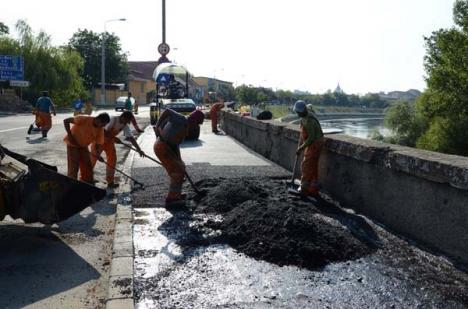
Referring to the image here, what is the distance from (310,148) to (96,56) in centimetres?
6268

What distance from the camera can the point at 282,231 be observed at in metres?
4.83

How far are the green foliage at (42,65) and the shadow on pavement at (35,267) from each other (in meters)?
38.6

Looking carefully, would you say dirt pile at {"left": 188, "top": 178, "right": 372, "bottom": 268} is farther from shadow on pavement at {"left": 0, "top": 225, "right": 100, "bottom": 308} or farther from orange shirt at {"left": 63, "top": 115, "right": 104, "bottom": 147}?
orange shirt at {"left": 63, "top": 115, "right": 104, "bottom": 147}

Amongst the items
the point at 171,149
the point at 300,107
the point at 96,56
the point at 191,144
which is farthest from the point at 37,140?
the point at 96,56

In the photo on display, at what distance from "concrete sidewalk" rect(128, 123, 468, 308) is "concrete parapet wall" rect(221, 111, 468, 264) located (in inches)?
9.3

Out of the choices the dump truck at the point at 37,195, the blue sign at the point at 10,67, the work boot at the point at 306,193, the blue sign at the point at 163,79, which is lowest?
the work boot at the point at 306,193

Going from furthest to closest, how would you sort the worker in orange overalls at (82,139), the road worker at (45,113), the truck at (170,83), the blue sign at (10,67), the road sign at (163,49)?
the blue sign at (10,67), the truck at (170,83), the road sign at (163,49), the road worker at (45,113), the worker in orange overalls at (82,139)

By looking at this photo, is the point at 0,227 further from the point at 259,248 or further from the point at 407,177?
the point at 407,177

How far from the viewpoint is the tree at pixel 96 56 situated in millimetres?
64062

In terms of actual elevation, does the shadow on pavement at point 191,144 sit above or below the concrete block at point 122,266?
below

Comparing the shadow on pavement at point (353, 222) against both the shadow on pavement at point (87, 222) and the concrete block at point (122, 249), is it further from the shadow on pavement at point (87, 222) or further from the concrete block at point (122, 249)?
the shadow on pavement at point (87, 222)

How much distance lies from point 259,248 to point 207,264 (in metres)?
0.61

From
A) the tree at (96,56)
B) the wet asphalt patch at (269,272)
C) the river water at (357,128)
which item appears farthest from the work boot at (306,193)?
the tree at (96,56)

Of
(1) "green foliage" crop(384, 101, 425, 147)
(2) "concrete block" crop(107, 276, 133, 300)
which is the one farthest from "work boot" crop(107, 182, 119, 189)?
(1) "green foliage" crop(384, 101, 425, 147)
